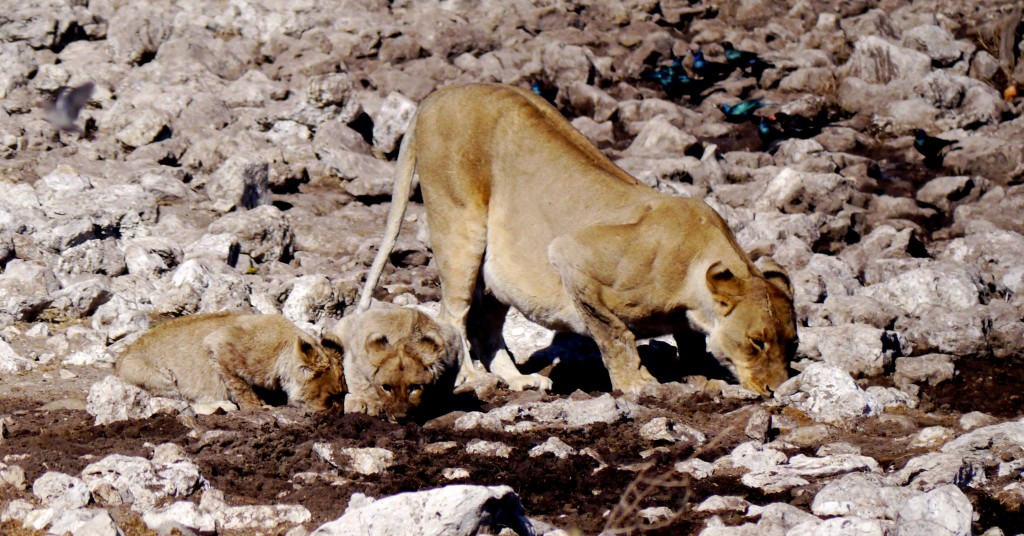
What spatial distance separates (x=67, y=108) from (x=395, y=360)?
6.37 metres

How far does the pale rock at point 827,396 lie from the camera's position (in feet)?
27.2

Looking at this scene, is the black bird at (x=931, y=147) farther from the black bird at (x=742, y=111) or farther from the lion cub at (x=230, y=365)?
the lion cub at (x=230, y=365)

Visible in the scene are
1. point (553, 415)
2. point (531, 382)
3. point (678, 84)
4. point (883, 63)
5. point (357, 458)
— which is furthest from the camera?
point (883, 63)

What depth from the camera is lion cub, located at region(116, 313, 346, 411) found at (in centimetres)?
842

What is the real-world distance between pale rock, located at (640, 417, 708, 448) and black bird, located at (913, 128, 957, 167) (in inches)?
329

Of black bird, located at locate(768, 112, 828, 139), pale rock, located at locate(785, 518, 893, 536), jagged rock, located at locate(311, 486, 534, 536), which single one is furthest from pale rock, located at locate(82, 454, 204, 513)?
black bird, located at locate(768, 112, 828, 139)

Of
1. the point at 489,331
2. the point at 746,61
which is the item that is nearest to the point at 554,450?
the point at 489,331

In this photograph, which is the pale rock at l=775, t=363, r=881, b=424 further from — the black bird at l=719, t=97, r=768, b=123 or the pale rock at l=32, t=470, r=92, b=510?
the black bird at l=719, t=97, r=768, b=123

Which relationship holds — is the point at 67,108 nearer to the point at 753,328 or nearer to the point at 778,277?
the point at 778,277

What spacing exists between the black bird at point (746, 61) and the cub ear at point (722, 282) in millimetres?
9235

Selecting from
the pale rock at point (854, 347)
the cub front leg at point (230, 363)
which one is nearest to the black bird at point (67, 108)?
the cub front leg at point (230, 363)

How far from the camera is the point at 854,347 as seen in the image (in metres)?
9.77

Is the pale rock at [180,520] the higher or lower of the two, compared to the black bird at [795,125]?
higher

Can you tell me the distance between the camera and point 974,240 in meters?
12.5
